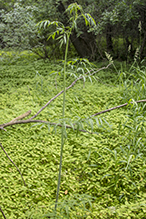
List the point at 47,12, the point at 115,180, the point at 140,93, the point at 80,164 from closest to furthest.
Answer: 1. the point at 115,180
2. the point at 80,164
3. the point at 140,93
4. the point at 47,12

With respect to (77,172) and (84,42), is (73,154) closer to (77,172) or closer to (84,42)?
(77,172)

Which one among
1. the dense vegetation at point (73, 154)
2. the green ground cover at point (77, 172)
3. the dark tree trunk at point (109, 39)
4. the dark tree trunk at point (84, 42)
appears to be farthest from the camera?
the dark tree trunk at point (84, 42)

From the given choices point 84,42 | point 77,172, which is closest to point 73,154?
point 77,172

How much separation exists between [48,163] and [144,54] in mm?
5914

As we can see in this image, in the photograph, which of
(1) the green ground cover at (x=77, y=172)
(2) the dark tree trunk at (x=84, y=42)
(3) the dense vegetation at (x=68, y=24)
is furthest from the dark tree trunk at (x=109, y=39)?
(1) the green ground cover at (x=77, y=172)

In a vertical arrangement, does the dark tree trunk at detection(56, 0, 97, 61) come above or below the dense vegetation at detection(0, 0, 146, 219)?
above

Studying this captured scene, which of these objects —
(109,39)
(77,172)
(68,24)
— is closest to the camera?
(77,172)

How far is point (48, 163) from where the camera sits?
2.71m

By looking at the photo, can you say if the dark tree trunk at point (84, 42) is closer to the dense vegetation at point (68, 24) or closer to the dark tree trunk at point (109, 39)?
the dense vegetation at point (68, 24)

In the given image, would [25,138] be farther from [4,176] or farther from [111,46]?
[111,46]

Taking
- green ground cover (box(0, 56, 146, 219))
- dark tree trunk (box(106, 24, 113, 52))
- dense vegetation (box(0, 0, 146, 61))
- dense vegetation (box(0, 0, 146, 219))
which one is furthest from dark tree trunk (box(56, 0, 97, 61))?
green ground cover (box(0, 56, 146, 219))

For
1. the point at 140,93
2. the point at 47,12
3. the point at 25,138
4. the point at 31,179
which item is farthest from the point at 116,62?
the point at 31,179

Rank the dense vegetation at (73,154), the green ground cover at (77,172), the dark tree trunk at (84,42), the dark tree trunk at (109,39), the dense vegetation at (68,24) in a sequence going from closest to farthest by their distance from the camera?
the dense vegetation at (73,154)
the green ground cover at (77,172)
the dense vegetation at (68,24)
the dark tree trunk at (109,39)
the dark tree trunk at (84,42)

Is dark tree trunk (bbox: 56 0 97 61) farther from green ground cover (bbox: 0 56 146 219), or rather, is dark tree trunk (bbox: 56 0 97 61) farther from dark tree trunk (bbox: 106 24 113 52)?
green ground cover (bbox: 0 56 146 219)
